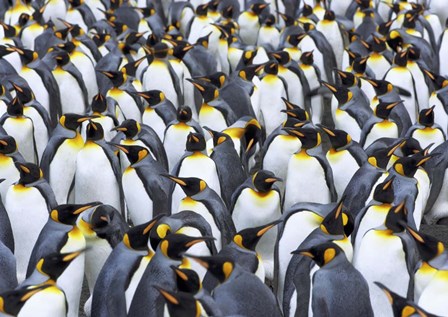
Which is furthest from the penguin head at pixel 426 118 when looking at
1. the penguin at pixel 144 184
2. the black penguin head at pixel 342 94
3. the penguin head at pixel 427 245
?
the penguin head at pixel 427 245

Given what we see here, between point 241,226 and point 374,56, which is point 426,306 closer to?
point 241,226

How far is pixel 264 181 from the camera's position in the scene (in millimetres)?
5652

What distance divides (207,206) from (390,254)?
42.0 inches

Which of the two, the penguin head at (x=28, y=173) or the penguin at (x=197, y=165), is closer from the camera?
the penguin head at (x=28, y=173)

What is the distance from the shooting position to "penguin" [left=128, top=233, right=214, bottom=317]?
4426 mm

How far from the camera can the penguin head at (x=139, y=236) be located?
15.5ft

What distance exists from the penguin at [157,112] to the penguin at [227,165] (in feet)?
3.40

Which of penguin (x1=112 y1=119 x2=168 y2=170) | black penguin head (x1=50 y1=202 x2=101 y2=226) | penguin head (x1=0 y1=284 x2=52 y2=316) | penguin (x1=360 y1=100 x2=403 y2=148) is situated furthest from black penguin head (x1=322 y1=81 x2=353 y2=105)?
penguin head (x1=0 y1=284 x2=52 y2=316)

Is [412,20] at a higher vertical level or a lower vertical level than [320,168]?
lower

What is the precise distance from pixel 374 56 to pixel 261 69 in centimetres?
118

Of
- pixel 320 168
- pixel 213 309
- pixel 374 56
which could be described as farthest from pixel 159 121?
pixel 213 309

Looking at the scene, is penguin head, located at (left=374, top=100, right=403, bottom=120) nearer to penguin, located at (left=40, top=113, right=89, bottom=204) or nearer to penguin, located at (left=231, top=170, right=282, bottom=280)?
penguin, located at (left=231, top=170, right=282, bottom=280)

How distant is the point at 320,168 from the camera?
6.16 meters

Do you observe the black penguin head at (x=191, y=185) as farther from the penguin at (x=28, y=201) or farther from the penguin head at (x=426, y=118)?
the penguin head at (x=426, y=118)
